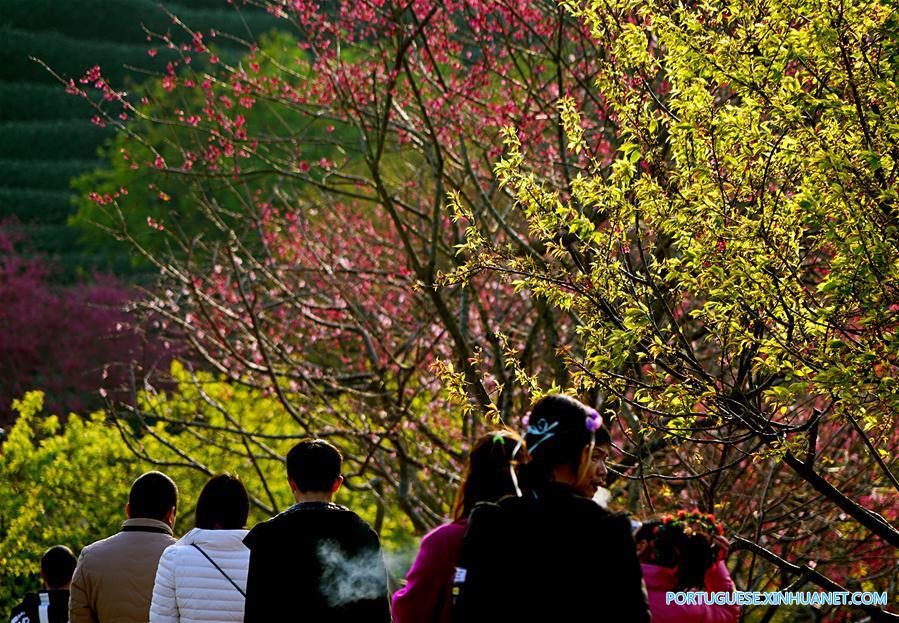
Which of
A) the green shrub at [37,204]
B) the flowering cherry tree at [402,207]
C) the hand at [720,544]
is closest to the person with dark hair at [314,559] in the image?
the hand at [720,544]

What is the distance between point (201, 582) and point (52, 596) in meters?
2.17

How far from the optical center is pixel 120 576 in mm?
4820

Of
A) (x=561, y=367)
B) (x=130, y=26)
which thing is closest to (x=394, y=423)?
(x=561, y=367)

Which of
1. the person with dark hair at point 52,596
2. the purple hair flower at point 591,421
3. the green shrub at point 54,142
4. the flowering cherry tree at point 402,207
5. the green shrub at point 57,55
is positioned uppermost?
the green shrub at point 57,55

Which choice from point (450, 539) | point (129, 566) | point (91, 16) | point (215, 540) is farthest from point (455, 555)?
point (91, 16)

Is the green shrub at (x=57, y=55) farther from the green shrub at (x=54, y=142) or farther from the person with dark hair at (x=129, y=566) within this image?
the person with dark hair at (x=129, y=566)

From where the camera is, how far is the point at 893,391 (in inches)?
169

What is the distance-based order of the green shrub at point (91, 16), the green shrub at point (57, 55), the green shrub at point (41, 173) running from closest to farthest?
the green shrub at point (41, 173)
the green shrub at point (57, 55)
the green shrub at point (91, 16)

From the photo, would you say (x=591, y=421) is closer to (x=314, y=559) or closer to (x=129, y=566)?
(x=314, y=559)

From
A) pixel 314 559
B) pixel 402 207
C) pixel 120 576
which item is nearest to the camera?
pixel 314 559

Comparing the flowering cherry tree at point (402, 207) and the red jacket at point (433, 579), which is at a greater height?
the flowering cherry tree at point (402, 207)

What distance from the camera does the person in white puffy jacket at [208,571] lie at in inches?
167

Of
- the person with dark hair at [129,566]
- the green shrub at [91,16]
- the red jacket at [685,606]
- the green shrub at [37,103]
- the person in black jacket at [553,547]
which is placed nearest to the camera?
the person in black jacket at [553,547]

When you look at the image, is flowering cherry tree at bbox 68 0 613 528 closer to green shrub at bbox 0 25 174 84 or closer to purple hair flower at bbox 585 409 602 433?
purple hair flower at bbox 585 409 602 433
